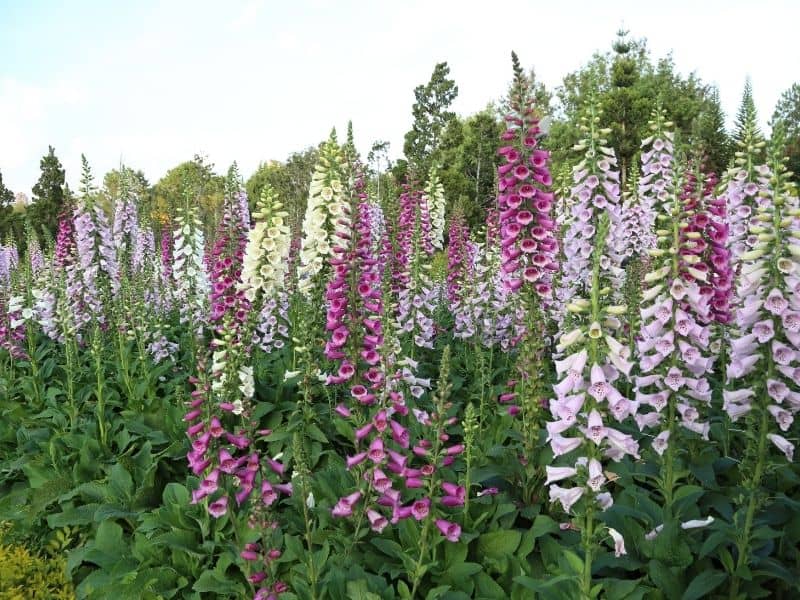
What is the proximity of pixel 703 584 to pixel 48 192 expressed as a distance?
1410 inches

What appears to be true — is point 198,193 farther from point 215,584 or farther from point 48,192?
point 215,584

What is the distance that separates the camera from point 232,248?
6.85 meters

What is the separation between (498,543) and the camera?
3836mm

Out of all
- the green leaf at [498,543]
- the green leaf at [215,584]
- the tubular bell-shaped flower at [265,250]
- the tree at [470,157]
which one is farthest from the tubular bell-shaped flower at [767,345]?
the tree at [470,157]

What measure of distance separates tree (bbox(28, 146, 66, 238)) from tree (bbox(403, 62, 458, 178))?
66.6 ft

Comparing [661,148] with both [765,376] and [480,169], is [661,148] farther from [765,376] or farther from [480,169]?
[480,169]

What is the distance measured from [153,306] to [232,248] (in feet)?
9.29

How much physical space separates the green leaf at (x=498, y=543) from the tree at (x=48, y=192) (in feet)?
106

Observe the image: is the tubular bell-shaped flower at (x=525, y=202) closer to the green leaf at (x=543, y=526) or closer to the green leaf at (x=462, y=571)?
the green leaf at (x=543, y=526)

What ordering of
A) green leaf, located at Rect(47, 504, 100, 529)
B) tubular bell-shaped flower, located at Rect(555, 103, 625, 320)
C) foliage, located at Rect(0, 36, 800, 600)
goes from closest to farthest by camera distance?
foliage, located at Rect(0, 36, 800, 600)
green leaf, located at Rect(47, 504, 100, 529)
tubular bell-shaped flower, located at Rect(555, 103, 625, 320)

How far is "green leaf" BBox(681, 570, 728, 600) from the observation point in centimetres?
316

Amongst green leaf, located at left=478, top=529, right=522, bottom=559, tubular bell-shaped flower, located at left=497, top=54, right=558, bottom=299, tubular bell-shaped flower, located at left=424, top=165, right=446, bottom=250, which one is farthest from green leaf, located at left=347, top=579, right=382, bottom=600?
tubular bell-shaped flower, located at left=424, top=165, right=446, bottom=250

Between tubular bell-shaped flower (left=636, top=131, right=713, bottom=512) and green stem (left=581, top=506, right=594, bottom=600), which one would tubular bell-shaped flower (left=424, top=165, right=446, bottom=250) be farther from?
green stem (left=581, top=506, right=594, bottom=600)

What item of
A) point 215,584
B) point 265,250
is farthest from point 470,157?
point 215,584
